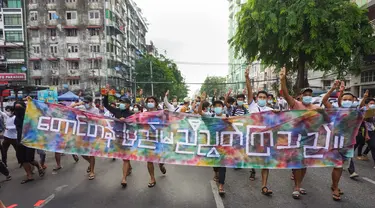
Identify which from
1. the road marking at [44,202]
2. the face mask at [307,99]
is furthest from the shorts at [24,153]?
the face mask at [307,99]

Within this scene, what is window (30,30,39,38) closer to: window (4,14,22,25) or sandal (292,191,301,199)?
window (4,14,22,25)

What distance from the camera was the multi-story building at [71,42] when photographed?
121 feet

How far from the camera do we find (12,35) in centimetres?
3719

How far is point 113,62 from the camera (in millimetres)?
38812

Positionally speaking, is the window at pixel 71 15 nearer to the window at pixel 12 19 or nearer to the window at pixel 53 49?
the window at pixel 53 49

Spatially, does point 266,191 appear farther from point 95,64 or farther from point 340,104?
point 95,64

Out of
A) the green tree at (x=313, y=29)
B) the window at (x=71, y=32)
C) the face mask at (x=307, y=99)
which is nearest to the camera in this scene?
the face mask at (x=307, y=99)

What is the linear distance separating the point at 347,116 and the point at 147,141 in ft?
11.7

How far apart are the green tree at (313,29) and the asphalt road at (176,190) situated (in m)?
9.70

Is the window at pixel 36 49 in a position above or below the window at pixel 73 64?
above

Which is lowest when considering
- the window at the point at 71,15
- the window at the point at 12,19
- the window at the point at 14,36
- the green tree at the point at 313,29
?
the green tree at the point at 313,29

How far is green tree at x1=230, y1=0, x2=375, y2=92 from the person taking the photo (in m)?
14.0

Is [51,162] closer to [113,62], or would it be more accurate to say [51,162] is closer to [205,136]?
[205,136]

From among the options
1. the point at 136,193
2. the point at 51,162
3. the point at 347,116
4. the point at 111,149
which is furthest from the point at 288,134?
the point at 51,162
